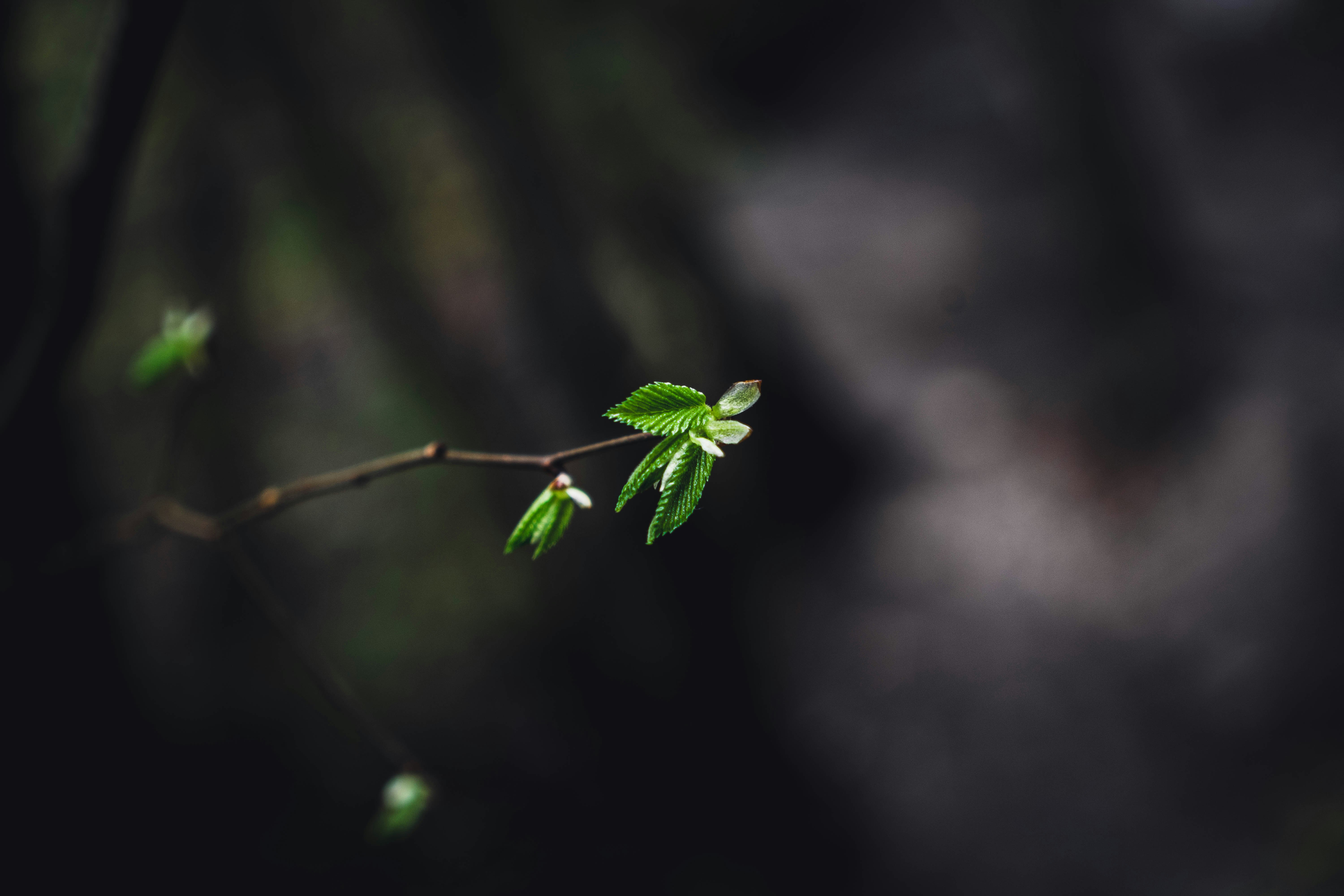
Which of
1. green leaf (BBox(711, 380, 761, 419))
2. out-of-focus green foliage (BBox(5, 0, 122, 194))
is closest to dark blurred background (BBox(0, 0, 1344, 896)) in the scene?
out-of-focus green foliage (BBox(5, 0, 122, 194))

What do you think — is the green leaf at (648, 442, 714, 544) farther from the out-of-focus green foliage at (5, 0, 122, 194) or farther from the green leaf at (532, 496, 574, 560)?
the out-of-focus green foliage at (5, 0, 122, 194)

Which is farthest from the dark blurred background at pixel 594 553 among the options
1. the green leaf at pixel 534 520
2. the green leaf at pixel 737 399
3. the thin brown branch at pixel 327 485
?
the green leaf at pixel 737 399

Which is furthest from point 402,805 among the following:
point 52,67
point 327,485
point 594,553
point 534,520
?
point 52,67

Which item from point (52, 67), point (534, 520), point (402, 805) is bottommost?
point (402, 805)

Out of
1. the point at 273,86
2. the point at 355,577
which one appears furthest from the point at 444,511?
the point at 273,86

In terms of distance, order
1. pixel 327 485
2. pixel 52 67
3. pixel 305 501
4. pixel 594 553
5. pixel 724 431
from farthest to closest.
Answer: pixel 594 553 < pixel 52 67 < pixel 305 501 < pixel 327 485 < pixel 724 431

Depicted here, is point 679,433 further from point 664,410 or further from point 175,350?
point 175,350

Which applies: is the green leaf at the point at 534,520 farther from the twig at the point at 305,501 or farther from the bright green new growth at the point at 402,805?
the bright green new growth at the point at 402,805

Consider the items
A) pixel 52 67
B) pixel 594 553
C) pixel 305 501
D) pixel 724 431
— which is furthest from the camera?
pixel 594 553
